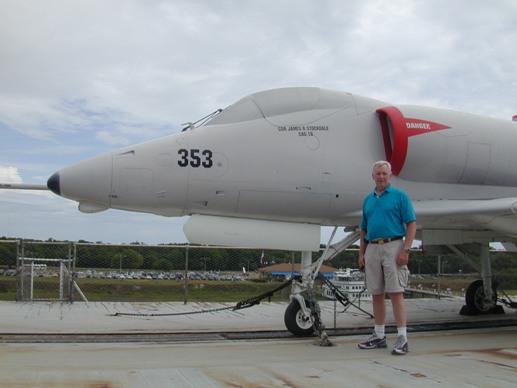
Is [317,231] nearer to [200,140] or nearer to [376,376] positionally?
[200,140]

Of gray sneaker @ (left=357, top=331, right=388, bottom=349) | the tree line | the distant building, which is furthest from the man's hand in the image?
the distant building

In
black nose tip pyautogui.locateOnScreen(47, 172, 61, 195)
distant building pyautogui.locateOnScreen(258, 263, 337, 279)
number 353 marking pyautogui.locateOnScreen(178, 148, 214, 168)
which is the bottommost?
distant building pyautogui.locateOnScreen(258, 263, 337, 279)

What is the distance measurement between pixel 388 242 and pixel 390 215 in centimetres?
28

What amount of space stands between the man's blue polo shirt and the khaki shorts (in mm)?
128

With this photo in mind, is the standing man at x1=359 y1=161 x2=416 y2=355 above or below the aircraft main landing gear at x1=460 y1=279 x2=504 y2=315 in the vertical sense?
above

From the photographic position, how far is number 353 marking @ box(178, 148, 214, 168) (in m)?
6.53

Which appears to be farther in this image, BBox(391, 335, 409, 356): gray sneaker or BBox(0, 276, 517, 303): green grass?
BBox(0, 276, 517, 303): green grass

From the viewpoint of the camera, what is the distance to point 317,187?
23.1ft

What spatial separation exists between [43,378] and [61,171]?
307 cm

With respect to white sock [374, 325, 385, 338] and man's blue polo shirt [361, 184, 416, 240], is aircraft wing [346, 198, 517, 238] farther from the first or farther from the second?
white sock [374, 325, 385, 338]

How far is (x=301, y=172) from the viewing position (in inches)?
275

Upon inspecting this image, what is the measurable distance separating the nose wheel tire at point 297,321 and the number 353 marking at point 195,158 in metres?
2.06

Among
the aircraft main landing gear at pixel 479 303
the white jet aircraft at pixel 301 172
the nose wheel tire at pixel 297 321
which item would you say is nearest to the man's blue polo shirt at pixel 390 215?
the white jet aircraft at pixel 301 172

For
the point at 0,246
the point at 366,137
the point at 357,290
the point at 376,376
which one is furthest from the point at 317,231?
the point at 0,246
